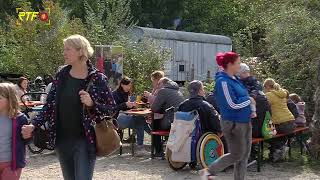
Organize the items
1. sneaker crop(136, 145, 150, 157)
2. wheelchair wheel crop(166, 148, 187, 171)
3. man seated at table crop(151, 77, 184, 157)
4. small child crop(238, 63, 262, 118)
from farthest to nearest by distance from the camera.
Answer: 1. sneaker crop(136, 145, 150, 157)
2. man seated at table crop(151, 77, 184, 157)
3. wheelchair wheel crop(166, 148, 187, 171)
4. small child crop(238, 63, 262, 118)

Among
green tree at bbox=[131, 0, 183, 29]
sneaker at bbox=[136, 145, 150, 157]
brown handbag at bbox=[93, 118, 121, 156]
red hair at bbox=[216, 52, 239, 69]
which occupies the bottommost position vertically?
sneaker at bbox=[136, 145, 150, 157]

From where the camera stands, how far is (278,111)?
942 cm

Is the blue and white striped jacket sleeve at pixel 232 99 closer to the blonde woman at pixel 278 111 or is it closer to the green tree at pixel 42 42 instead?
the blonde woman at pixel 278 111

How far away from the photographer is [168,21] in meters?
40.5

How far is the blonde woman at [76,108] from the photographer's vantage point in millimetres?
4684

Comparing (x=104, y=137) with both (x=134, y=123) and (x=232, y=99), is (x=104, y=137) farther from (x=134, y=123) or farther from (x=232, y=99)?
(x=134, y=123)

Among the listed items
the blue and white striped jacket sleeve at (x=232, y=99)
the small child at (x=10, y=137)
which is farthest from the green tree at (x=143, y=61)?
the small child at (x=10, y=137)

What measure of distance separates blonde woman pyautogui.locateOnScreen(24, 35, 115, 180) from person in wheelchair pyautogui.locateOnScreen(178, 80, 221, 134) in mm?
3766

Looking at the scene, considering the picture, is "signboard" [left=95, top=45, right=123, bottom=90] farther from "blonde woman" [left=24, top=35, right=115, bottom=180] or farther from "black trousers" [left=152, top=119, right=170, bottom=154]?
"blonde woman" [left=24, top=35, right=115, bottom=180]

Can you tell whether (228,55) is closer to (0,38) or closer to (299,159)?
(299,159)

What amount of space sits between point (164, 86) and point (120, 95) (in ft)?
5.70

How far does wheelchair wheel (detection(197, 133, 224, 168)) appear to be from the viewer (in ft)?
27.3

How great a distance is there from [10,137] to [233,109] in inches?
107

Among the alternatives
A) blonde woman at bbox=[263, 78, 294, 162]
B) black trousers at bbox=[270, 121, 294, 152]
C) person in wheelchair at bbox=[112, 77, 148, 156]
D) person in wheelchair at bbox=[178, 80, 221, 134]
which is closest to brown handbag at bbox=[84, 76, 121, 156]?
person in wheelchair at bbox=[178, 80, 221, 134]
